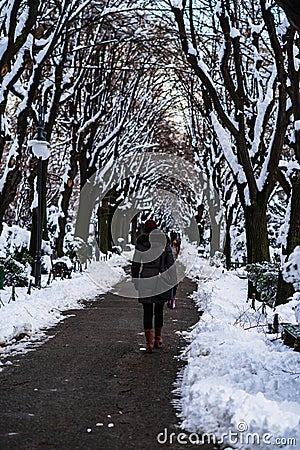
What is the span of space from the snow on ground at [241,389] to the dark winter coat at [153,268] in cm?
94

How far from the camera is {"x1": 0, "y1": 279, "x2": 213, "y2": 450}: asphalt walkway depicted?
5.62m

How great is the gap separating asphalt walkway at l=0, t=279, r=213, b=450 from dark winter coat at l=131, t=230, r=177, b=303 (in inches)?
34.8

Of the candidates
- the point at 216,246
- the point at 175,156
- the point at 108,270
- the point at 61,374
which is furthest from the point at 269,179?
the point at 175,156

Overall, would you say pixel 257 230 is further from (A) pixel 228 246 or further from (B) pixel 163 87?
(B) pixel 163 87

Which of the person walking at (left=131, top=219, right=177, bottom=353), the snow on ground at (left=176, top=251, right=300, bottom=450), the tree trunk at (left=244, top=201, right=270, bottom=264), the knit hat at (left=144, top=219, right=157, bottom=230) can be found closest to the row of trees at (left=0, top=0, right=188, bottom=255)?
the knit hat at (left=144, top=219, right=157, bottom=230)

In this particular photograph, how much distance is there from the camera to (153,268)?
10.7m

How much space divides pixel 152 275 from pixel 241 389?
13.7 feet

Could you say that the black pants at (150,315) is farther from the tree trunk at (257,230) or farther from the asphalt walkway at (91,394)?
the tree trunk at (257,230)

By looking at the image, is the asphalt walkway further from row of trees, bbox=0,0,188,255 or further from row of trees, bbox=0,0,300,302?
row of trees, bbox=0,0,188,255

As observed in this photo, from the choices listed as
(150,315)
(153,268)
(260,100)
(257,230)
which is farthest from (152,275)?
(260,100)

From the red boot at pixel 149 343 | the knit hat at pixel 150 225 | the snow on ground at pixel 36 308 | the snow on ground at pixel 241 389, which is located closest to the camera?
the snow on ground at pixel 241 389

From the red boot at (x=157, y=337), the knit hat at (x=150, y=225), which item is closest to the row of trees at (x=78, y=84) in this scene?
the knit hat at (x=150, y=225)

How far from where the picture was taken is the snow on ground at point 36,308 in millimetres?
10786

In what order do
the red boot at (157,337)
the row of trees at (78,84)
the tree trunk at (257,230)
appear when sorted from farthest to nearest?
the row of trees at (78,84) → the tree trunk at (257,230) → the red boot at (157,337)
